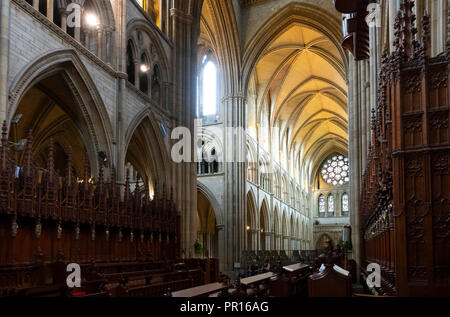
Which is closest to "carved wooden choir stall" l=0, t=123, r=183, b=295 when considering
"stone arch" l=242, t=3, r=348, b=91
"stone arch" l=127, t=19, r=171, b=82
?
"stone arch" l=127, t=19, r=171, b=82

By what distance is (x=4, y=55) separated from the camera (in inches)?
376

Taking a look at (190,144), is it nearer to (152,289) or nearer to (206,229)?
(152,289)

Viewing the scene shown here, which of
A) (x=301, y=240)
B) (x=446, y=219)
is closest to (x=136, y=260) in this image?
(x=446, y=219)

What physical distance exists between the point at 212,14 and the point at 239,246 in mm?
13575

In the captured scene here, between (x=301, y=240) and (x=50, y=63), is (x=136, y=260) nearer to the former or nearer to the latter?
(x=50, y=63)

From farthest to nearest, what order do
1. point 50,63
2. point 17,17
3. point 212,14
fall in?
1. point 212,14
2. point 50,63
3. point 17,17

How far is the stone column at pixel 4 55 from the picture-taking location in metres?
9.41

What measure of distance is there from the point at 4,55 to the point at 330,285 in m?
8.40

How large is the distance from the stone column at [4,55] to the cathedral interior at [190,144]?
33mm

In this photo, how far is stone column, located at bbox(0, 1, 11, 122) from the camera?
9406 mm

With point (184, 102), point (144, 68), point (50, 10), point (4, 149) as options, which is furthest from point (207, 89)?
point (4, 149)

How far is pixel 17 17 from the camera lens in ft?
33.8

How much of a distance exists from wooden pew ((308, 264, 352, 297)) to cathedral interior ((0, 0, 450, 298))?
14 mm

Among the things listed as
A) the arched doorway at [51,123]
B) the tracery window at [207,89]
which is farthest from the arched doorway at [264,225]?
the arched doorway at [51,123]
